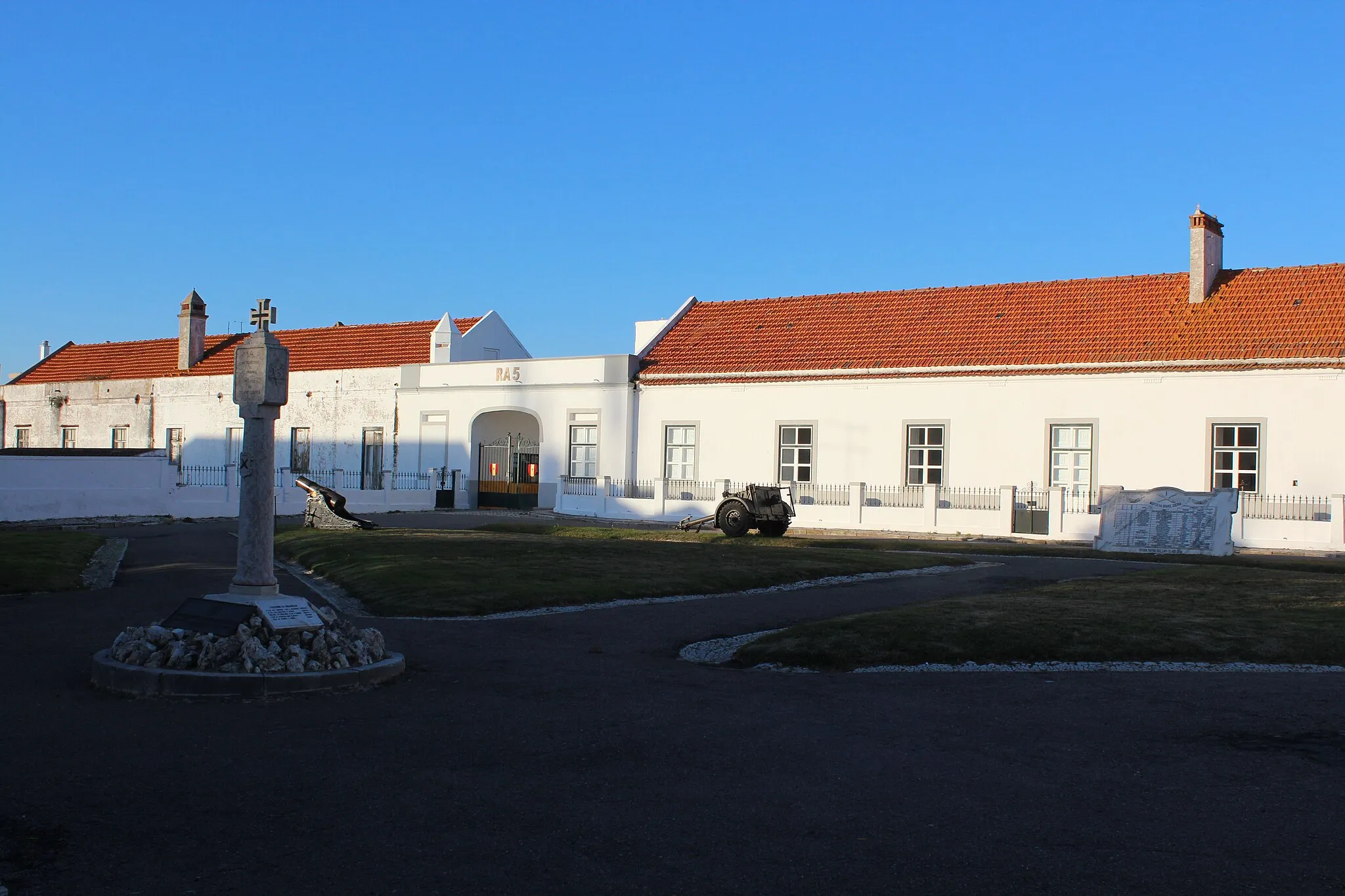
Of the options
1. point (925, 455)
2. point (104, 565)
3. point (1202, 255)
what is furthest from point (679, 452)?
point (104, 565)

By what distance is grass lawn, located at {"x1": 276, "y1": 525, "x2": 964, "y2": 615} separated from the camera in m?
13.6

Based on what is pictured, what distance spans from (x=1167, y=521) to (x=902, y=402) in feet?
30.0

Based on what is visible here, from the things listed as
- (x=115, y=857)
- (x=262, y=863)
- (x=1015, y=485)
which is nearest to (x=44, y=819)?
(x=115, y=857)

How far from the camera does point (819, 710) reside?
316 inches

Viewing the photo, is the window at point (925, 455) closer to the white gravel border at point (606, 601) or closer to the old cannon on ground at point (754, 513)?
the old cannon on ground at point (754, 513)

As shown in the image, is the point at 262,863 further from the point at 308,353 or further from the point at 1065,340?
the point at 308,353

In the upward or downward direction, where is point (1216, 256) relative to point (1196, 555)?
upward

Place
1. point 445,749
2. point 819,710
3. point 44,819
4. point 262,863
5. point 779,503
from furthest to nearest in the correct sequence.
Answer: point 779,503 → point 819,710 → point 445,749 → point 44,819 → point 262,863

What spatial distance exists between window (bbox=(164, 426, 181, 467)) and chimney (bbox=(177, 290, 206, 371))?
2444mm

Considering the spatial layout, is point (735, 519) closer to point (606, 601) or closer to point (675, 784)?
point (606, 601)

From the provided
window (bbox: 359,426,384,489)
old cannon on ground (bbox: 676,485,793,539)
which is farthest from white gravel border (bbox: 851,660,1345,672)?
window (bbox: 359,426,384,489)

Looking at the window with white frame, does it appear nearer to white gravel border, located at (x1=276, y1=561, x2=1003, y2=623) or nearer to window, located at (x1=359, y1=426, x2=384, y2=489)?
window, located at (x1=359, y1=426, x2=384, y2=489)

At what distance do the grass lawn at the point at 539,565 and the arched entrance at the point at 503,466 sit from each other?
11.9m

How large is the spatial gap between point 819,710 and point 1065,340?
23.7 metres
